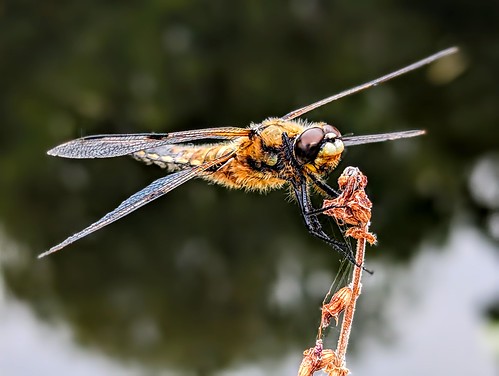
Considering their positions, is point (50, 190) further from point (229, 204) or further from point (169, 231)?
point (229, 204)

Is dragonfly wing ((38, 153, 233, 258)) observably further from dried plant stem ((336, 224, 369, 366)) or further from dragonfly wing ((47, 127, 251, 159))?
dried plant stem ((336, 224, 369, 366))

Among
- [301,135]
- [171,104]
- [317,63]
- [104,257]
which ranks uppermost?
[317,63]

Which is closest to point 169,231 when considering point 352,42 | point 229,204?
point 229,204

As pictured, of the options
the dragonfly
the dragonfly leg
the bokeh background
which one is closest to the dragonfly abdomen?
the dragonfly

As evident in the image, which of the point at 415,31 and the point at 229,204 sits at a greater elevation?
the point at 415,31

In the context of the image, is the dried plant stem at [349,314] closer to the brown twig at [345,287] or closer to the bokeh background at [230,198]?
the brown twig at [345,287]

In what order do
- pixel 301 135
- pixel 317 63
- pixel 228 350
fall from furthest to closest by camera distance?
pixel 317 63, pixel 228 350, pixel 301 135

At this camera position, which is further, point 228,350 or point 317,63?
point 317,63
